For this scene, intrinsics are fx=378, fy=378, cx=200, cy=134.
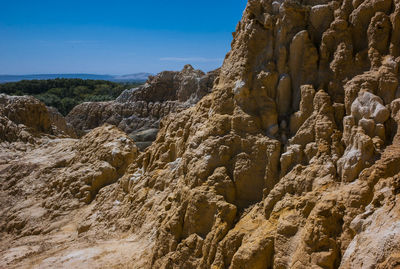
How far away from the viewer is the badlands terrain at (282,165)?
7172 mm

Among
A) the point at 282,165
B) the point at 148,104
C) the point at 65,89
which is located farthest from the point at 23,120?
the point at 65,89

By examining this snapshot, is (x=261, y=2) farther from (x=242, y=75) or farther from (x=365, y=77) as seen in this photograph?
(x=365, y=77)

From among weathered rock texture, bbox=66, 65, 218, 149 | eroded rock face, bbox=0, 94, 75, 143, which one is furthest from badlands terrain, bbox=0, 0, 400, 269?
weathered rock texture, bbox=66, 65, 218, 149

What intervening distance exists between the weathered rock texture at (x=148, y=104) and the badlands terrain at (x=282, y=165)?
3064 centimetres

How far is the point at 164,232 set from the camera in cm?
1133

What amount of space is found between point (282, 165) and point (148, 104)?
4376 cm

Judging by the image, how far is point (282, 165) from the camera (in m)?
9.41

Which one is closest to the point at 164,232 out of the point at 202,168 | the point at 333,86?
the point at 202,168

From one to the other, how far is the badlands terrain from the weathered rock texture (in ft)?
101

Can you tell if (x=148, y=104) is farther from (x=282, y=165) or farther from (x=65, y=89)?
(x=282, y=165)

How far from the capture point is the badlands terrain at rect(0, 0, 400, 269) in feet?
23.5

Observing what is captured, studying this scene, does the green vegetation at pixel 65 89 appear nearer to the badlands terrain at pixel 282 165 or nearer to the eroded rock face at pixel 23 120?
the eroded rock face at pixel 23 120

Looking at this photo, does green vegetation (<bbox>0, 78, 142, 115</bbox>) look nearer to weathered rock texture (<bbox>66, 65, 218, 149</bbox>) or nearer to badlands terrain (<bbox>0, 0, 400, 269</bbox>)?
weathered rock texture (<bbox>66, 65, 218, 149</bbox>)

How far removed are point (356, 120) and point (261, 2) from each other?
512 centimetres
